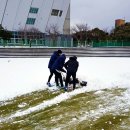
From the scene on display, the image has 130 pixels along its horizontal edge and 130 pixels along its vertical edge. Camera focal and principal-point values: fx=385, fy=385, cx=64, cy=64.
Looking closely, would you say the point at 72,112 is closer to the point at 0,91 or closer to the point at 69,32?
the point at 0,91

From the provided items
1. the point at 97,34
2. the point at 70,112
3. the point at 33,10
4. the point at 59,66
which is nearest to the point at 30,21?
the point at 33,10

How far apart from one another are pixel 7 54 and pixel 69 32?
2316 inches

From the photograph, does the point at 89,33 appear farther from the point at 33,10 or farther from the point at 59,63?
the point at 59,63

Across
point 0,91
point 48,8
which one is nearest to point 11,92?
point 0,91

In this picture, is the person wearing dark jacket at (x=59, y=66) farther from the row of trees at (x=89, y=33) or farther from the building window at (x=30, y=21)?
the building window at (x=30, y=21)

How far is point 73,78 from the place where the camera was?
1526 cm

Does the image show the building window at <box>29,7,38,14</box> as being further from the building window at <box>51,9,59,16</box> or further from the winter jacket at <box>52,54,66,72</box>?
the winter jacket at <box>52,54,66,72</box>

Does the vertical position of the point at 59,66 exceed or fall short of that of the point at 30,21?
it falls short

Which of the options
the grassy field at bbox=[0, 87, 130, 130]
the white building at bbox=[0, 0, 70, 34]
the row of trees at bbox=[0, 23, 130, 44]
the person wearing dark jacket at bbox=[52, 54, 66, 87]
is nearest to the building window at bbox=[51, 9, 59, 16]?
the white building at bbox=[0, 0, 70, 34]

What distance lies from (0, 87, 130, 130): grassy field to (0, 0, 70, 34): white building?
6763 centimetres

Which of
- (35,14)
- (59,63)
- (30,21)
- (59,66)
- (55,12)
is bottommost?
(59,66)

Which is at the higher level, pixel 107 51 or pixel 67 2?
pixel 67 2

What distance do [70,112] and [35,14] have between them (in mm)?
77118

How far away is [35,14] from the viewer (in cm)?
8719
